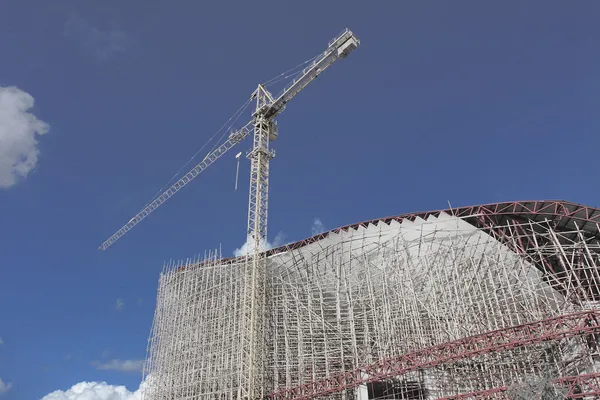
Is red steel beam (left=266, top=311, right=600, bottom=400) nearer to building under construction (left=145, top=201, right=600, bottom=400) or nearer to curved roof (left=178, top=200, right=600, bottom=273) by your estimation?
building under construction (left=145, top=201, right=600, bottom=400)

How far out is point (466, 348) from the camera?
2166cm

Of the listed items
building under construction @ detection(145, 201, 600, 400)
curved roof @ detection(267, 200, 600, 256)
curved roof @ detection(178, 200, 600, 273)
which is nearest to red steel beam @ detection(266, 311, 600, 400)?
building under construction @ detection(145, 201, 600, 400)

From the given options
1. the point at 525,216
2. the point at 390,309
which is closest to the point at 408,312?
the point at 390,309

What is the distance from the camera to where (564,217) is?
2575 cm

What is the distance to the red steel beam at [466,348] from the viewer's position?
779 inches

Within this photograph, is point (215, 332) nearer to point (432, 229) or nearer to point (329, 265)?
point (329, 265)

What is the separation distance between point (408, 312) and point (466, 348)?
617 cm

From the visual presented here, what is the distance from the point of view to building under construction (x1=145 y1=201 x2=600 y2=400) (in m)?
22.0

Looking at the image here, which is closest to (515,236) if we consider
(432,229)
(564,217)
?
(564,217)

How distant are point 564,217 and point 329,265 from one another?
14.5m

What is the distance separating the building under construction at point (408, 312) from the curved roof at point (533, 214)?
0.25 ft

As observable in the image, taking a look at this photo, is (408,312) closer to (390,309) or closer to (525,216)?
(390,309)

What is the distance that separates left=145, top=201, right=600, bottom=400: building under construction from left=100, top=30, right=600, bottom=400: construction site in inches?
3.6

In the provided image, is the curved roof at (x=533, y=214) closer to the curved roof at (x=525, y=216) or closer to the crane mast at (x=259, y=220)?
the curved roof at (x=525, y=216)
